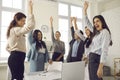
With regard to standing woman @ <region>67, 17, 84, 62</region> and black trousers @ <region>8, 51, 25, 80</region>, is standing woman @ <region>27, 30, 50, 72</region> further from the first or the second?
black trousers @ <region>8, 51, 25, 80</region>

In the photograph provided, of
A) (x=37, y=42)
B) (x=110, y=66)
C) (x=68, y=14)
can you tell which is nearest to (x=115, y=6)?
(x=68, y=14)

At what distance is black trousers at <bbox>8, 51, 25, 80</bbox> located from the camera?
2.07m

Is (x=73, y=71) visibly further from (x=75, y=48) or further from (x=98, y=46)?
(x=75, y=48)

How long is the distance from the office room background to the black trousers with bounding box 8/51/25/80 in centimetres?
251

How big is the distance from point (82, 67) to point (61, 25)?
3.98 m

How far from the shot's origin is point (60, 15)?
20.6 feet

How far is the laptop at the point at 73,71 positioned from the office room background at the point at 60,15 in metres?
2.57

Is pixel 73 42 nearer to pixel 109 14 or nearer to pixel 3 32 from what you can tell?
pixel 3 32

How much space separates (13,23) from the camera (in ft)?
7.31

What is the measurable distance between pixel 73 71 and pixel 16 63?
78 centimetres

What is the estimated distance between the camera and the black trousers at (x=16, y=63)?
2.07 m

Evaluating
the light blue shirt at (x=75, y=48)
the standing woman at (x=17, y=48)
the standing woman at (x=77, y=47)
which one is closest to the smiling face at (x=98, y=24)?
the standing woman at (x=17, y=48)

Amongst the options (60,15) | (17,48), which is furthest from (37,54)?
(60,15)

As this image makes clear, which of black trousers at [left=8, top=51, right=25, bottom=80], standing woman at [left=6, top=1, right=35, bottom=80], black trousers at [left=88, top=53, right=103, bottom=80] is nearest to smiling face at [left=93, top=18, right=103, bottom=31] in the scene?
black trousers at [left=88, top=53, right=103, bottom=80]
